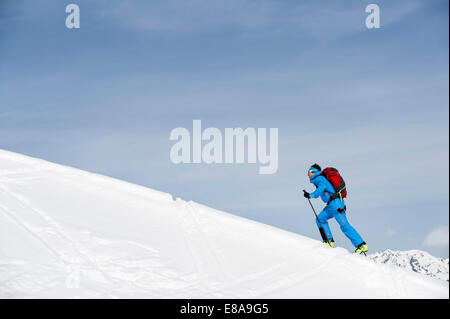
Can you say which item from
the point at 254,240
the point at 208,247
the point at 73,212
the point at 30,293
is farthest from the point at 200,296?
the point at 73,212

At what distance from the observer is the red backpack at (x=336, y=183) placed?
41.4 ft

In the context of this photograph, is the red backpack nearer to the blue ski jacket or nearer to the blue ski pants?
the blue ski jacket

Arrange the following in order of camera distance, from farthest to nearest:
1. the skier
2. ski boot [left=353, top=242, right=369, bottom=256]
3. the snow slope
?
1. the skier
2. ski boot [left=353, top=242, right=369, bottom=256]
3. the snow slope

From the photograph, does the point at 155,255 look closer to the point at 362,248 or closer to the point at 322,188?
the point at 322,188

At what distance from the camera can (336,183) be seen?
12.6m

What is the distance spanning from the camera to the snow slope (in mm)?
7922

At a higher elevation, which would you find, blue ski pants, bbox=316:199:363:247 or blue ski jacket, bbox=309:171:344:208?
blue ski jacket, bbox=309:171:344:208

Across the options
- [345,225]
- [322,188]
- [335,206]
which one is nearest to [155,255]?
[322,188]

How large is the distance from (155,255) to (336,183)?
581 centimetres

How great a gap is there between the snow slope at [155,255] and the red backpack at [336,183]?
3185 mm

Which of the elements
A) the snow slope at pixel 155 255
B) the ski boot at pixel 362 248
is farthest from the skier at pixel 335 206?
the snow slope at pixel 155 255

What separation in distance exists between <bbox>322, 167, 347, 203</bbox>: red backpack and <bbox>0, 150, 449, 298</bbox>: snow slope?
3185 millimetres

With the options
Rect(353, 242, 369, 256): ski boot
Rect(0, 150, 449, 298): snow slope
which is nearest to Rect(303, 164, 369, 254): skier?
Rect(353, 242, 369, 256): ski boot
